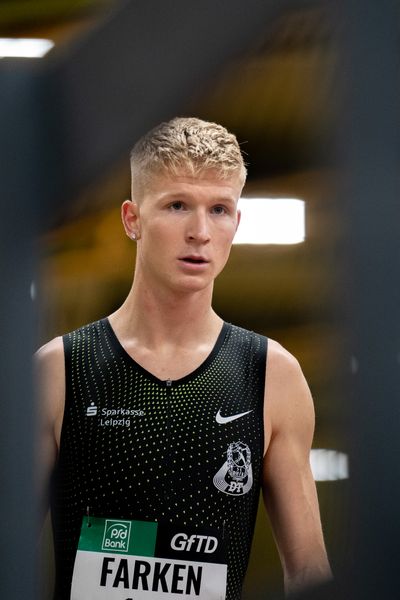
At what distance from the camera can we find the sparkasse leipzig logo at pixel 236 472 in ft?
5.09

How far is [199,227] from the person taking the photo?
1.51 metres

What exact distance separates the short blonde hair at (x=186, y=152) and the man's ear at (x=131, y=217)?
6cm

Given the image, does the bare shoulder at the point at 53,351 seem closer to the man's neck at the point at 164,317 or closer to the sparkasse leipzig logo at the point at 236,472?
the man's neck at the point at 164,317

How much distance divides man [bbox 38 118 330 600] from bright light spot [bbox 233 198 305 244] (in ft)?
1.59

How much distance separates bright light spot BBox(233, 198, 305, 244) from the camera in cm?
209

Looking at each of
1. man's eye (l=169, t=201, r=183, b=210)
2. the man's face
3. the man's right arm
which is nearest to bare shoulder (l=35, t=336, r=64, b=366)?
the man's right arm

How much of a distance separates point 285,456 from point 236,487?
0.11 meters

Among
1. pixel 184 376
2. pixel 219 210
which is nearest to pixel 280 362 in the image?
pixel 184 376

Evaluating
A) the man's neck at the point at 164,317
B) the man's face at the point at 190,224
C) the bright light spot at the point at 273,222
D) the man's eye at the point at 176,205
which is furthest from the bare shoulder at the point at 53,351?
the bright light spot at the point at 273,222

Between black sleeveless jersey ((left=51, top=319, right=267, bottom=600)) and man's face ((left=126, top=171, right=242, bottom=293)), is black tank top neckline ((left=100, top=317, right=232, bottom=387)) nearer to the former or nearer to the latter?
black sleeveless jersey ((left=51, top=319, right=267, bottom=600))

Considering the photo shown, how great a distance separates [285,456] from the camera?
5.31 ft

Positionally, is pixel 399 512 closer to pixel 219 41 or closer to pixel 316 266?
pixel 219 41

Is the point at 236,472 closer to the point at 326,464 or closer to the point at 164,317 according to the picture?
the point at 164,317

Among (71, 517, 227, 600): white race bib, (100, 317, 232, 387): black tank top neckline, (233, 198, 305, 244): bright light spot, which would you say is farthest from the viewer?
(233, 198, 305, 244): bright light spot
